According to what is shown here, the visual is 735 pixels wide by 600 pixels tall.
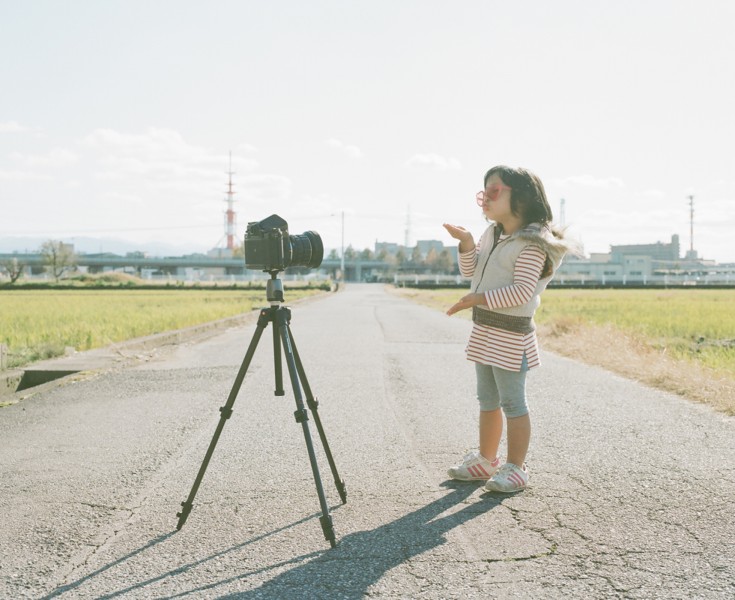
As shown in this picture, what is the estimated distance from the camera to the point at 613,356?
363 inches

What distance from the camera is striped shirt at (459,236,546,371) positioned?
342 cm

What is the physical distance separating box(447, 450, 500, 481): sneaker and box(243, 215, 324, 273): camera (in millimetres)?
1367

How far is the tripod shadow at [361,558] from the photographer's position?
95.9 inches

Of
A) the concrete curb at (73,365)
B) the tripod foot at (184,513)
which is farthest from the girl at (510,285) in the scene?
the concrete curb at (73,365)

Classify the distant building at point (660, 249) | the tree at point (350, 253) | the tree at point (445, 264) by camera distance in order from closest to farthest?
the tree at point (445, 264) → the tree at point (350, 253) → the distant building at point (660, 249)

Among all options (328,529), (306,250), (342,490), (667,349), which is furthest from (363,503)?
(667,349)

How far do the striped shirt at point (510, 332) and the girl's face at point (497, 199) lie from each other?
0.13 metres

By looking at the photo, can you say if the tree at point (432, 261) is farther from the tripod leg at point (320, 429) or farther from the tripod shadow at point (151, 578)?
the tripod shadow at point (151, 578)

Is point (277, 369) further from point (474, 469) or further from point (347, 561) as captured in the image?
point (474, 469)

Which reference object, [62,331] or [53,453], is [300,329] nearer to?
[62,331]

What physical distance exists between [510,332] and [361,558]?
141cm

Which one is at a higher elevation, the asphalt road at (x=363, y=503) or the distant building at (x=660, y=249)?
the distant building at (x=660, y=249)

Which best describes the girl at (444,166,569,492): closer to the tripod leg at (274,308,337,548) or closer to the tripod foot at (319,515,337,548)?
the tripod leg at (274,308,337,548)

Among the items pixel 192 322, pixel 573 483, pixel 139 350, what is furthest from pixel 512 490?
pixel 192 322
